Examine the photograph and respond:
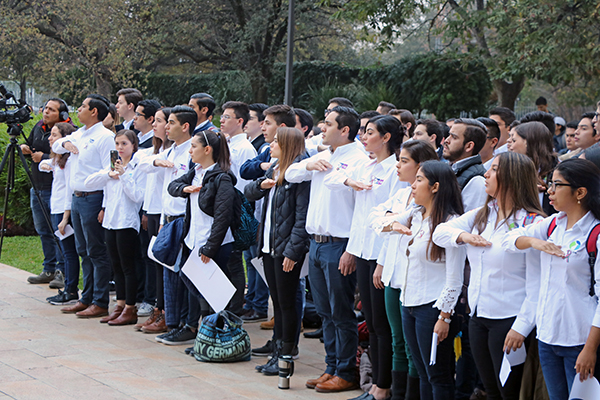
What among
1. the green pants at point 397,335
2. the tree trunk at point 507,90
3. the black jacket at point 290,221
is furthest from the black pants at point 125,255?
the tree trunk at point 507,90

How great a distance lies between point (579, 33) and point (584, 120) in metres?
7.13

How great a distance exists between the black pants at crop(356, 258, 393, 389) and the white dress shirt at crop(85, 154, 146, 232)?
3.02 metres

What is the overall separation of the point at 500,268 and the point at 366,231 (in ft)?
4.15

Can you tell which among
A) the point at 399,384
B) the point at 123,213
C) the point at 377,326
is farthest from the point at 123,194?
the point at 399,384

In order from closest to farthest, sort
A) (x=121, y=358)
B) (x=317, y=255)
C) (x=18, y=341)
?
1. (x=317, y=255)
2. (x=121, y=358)
3. (x=18, y=341)

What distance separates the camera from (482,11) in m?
15.4

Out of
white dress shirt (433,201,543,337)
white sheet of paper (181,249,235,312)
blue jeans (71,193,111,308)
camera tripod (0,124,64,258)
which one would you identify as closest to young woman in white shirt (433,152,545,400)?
white dress shirt (433,201,543,337)

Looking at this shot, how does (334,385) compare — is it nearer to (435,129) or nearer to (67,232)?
(435,129)

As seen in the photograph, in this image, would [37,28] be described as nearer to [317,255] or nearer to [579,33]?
→ [579,33]

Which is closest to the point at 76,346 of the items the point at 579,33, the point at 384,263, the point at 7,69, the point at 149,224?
the point at 149,224

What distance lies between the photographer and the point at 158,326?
6.91 meters

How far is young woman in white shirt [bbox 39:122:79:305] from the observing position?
314 inches

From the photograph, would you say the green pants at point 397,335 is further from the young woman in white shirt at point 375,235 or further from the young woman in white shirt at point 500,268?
the young woman in white shirt at point 500,268

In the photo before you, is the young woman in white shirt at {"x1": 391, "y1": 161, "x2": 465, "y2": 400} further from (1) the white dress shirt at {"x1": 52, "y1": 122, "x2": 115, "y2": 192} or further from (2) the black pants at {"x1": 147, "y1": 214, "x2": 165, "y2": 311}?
(1) the white dress shirt at {"x1": 52, "y1": 122, "x2": 115, "y2": 192}
